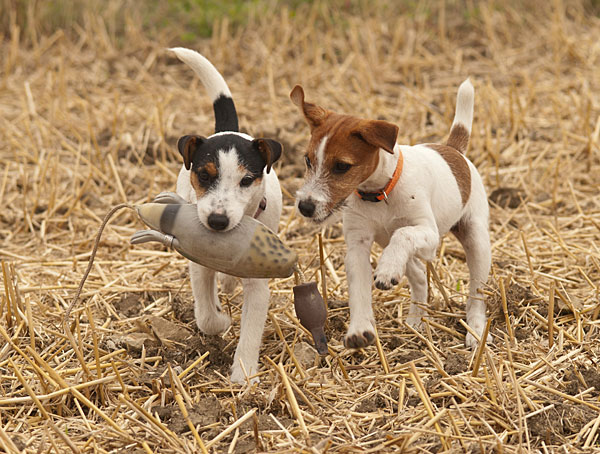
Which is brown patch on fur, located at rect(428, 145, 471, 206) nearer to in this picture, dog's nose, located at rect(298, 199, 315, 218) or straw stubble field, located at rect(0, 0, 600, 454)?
straw stubble field, located at rect(0, 0, 600, 454)

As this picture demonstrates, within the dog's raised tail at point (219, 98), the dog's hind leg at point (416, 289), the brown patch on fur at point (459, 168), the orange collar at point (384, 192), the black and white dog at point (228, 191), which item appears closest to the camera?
the black and white dog at point (228, 191)

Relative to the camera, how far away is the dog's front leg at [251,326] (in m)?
4.27

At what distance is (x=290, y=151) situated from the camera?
7.76 meters

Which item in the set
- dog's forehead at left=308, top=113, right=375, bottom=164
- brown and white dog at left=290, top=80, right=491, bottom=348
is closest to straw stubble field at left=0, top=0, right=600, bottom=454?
brown and white dog at left=290, top=80, right=491, bottom=348

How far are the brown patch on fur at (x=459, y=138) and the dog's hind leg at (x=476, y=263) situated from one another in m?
0.52

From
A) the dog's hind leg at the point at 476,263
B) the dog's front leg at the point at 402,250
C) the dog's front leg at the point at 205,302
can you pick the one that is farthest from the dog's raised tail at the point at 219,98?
the dog's hind leg at the point at 476,263

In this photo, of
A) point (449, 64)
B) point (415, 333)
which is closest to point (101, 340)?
point (415, 333)

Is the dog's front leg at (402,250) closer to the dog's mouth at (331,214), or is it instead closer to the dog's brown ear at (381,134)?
the dog's mouth at (331,214)

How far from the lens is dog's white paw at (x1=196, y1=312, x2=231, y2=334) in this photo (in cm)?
456

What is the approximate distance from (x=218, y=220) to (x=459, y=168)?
5.89ft

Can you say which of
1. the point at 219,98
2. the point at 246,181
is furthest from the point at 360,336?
the point at 219,98

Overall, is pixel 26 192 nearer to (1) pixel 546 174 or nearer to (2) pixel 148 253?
(2) pixel 148 253

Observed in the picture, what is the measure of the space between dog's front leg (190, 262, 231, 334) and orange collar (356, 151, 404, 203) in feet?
3.22

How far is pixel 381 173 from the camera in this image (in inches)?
168
